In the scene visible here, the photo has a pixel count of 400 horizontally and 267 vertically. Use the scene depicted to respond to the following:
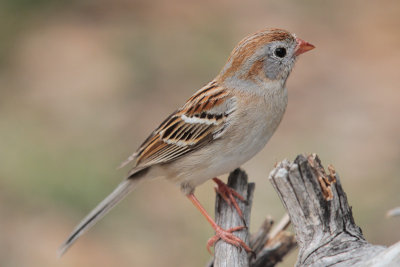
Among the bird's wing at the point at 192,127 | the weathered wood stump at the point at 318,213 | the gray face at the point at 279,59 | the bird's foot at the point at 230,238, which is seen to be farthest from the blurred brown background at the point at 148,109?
the weathered wood stump at the point at 318,213

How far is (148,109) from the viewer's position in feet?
25.5

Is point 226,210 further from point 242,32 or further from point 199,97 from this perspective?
point 242,32

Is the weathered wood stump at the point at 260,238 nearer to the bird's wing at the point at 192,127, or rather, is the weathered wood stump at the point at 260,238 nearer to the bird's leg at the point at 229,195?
the bird's leg at the point at 229,195

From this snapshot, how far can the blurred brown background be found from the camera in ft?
19.8

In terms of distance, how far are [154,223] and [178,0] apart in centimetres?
463

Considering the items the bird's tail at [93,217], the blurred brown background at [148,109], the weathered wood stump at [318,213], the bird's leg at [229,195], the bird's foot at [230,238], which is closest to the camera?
the weathered wood stump at [318,213]

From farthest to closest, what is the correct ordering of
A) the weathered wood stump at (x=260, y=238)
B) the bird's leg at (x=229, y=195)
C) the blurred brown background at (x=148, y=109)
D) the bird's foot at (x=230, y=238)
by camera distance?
the blurred brown background at (x=148, y=109)
the bird's leg at (x=229, y=195)
the weathered wood stump at (x=260, y=238)
the bird's foot at (x=230, y=238)

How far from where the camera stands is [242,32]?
8.82 metres

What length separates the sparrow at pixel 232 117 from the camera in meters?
4.02

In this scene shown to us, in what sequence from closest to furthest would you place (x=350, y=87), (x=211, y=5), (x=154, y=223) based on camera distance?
(x=154, y=223) → (x=350, y=87) → (x=211, y=5)

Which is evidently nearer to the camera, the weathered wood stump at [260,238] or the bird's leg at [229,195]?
the weathered wood stump at [260,238]

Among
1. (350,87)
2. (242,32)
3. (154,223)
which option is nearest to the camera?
(154,223)

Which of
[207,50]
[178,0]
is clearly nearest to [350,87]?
[207,50]

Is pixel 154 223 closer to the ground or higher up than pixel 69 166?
closer to the ground
